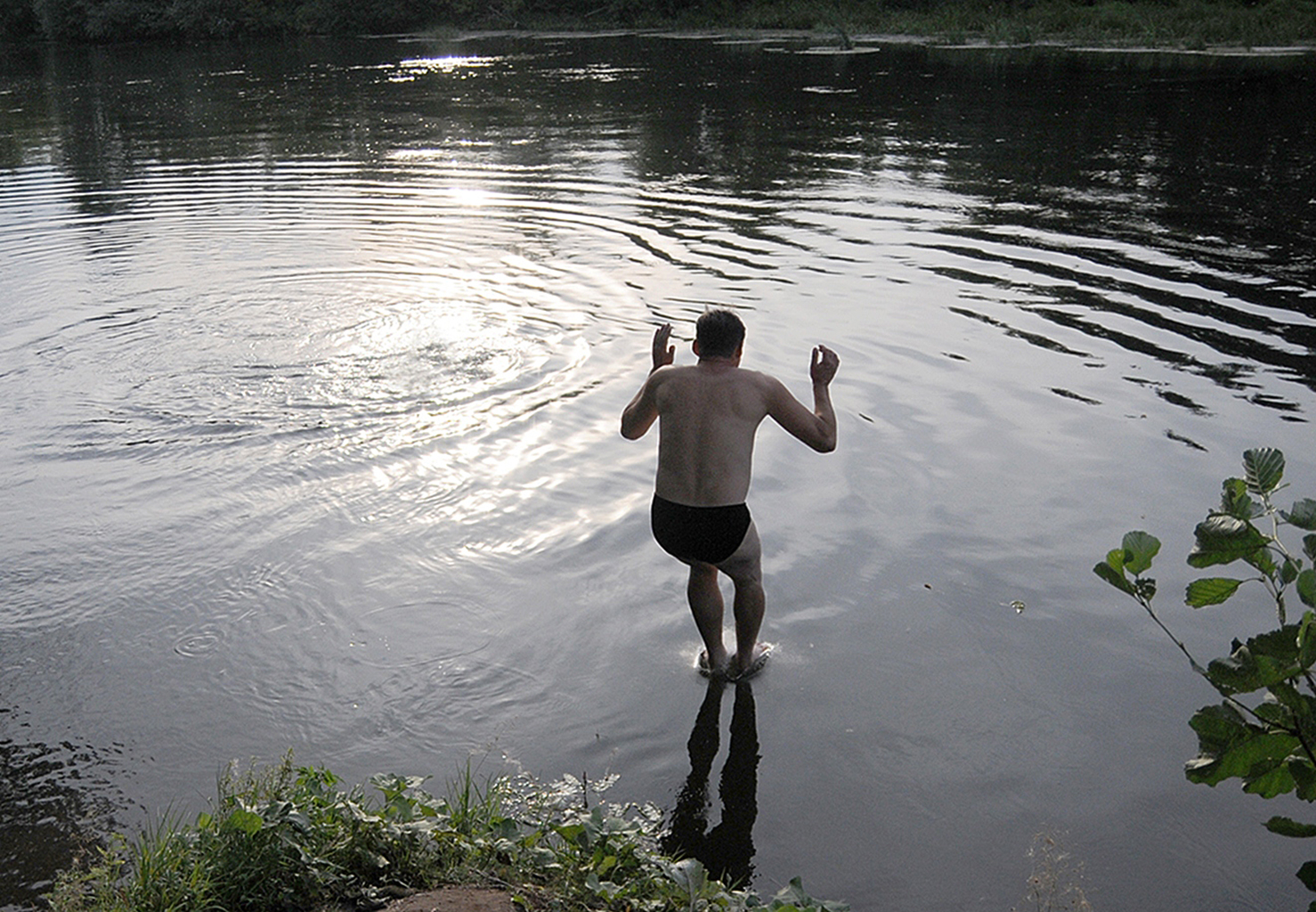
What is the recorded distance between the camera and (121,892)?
3.86 meters

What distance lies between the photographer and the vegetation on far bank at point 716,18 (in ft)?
133

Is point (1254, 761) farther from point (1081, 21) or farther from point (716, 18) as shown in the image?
point (716, 18)

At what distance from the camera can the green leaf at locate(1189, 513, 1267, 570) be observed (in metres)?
2.97

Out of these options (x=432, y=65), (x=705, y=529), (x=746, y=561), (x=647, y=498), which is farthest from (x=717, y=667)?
(x=432, y=65)

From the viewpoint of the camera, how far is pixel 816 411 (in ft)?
17.4

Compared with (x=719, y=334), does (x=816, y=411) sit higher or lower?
lower

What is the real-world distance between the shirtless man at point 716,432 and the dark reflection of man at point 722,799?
2.18 ft

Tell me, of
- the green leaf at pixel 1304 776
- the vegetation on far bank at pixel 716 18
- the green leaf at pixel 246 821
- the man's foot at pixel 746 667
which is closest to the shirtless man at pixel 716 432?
the man's foot at pixel 746 667

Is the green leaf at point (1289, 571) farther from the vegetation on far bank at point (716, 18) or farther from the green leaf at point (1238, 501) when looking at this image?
the vegetation on far bank at point (716, 18)

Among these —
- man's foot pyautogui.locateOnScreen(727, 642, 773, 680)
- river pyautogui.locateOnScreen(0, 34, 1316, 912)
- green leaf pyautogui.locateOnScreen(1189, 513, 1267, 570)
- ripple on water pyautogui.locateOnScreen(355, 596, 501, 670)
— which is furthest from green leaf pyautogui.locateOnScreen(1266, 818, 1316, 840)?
ripple on water pyautogui.locateOnScreen(355, 596, 501, 670)

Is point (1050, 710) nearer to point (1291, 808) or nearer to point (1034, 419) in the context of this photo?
point (1291, 808)

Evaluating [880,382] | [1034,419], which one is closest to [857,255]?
[880,382]

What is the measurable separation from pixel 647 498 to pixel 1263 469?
4872 millimetres

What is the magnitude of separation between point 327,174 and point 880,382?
1345 cm
